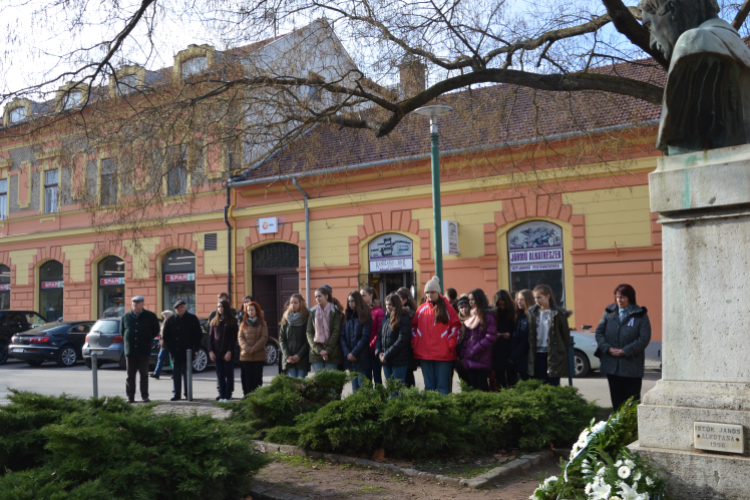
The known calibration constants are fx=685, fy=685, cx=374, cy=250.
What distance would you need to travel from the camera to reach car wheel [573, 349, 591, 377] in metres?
14.2

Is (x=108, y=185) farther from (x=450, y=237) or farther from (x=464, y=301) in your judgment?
(x=450, y=237)

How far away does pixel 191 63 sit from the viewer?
10.3m

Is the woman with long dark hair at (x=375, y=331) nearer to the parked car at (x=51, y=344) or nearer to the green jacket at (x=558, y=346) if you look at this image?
the green jacket at (x=558, y=346)

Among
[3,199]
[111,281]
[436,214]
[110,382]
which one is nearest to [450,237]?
[436,214]

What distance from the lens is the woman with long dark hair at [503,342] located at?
8.95 m

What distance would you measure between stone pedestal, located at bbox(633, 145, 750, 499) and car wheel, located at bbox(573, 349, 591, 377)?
34.1 ft

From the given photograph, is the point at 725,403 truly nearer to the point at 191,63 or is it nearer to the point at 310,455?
the point at 310,455

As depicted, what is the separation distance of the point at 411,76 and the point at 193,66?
10.9 feet

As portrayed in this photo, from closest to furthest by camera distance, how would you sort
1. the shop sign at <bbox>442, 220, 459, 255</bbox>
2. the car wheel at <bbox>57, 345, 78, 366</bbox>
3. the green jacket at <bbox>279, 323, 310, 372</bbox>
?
the green jacket at <bbox>279, 323, 310, 372</bbox> → the shop sign at <bbox>442, 220, 459, 255</bbox> → the car wheel at <bbox>57, 345, 78, 366</bbox>

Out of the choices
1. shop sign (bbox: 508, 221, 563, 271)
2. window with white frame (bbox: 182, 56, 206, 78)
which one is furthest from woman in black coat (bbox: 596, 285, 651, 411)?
shop sign (bbox: 508, 221, 563, 271)

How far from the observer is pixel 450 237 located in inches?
774

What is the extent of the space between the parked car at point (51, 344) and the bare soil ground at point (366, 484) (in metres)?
16.2

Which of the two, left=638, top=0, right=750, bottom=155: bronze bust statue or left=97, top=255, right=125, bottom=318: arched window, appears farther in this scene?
left=97, top=255, right=125, bottom=318: arched window

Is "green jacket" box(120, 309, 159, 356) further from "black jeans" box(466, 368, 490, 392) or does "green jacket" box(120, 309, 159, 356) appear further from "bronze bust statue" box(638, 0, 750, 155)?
"bronze bust statue" box(638, 0, 750, 155)
